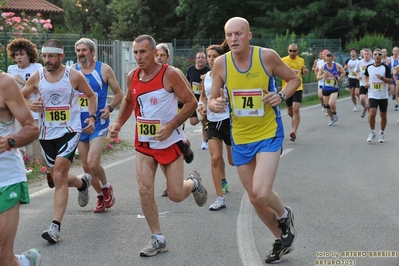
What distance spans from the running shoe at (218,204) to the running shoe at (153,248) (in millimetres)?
1886

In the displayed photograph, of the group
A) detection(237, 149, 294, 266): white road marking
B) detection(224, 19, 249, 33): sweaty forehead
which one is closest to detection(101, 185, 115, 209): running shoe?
detection(237, 149, 294, 266): white road marking

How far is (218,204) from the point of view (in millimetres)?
8758

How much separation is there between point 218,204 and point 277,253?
95.7 inches

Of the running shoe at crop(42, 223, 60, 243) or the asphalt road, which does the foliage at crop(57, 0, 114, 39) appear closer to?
the asphalt road

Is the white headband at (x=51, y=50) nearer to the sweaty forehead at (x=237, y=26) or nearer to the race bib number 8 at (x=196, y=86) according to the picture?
the sweaty forehead at (x=237, y=26)

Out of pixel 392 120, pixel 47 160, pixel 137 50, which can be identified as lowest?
pixel 392 120

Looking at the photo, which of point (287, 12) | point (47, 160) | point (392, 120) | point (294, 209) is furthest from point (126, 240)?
point (287, 12)

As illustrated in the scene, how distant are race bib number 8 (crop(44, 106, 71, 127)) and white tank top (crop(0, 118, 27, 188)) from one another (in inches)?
100

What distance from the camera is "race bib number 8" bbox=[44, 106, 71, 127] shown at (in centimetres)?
765

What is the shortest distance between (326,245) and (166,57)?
3845 millimetres

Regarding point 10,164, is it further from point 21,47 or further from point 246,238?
point 21,47

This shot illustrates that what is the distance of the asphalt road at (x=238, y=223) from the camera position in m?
6.60

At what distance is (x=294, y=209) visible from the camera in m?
8.68

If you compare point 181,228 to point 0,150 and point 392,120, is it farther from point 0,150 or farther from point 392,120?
point 392,120
